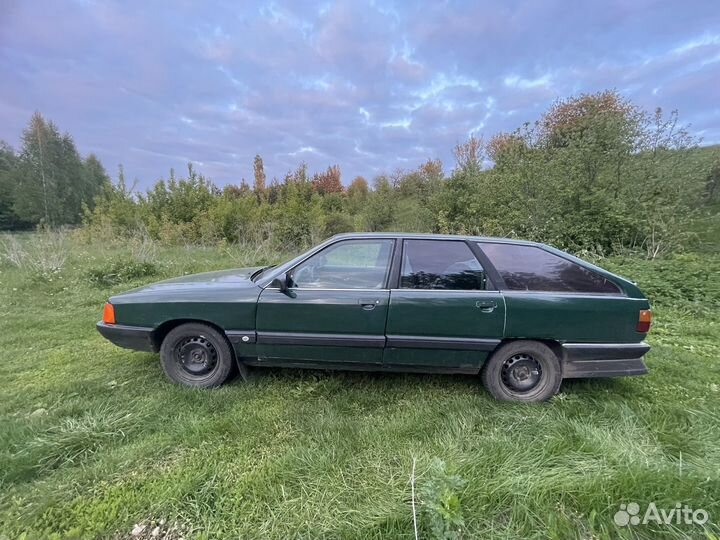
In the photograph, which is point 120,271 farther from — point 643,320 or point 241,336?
point 643,320

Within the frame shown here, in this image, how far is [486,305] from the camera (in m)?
2.85

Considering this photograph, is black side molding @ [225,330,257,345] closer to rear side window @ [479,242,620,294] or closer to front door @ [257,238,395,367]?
front door @ [257,238,395,367]

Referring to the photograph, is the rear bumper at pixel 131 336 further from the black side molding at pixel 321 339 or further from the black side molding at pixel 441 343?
the black side molding at pixel 441 343

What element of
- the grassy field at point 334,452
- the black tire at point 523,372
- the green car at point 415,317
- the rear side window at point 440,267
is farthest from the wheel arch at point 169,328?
the black tire at point 523,372

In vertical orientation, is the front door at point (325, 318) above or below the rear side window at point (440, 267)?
below

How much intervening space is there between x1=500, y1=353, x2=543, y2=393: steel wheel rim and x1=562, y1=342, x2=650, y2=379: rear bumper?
295 millimetres

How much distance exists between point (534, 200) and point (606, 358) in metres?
8.63

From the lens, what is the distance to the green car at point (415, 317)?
9.34ft

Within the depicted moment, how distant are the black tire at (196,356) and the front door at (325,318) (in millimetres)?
375

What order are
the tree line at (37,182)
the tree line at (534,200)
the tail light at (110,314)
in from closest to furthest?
the tail light at (110,314)
the tree line at (534,200)
the tree line at (37,182)

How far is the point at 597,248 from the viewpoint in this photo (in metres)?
9.48

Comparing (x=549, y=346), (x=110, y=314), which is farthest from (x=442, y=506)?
(x=110, y=314)

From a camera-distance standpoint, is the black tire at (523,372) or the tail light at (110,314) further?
the tail light at (110,314)

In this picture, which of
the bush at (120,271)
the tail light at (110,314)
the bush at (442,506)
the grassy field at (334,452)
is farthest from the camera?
the bush at (120,271)
